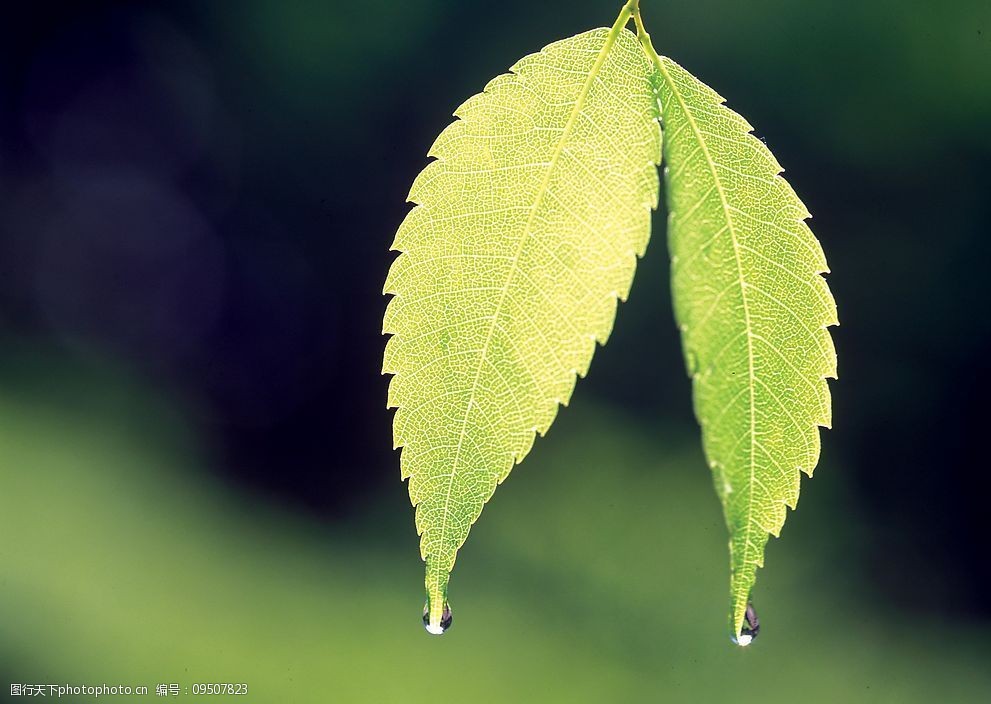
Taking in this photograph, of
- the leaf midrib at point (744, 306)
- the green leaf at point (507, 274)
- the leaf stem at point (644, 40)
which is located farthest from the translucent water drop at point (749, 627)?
the leaf stem at point (644, 40)

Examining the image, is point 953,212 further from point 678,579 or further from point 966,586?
point 678,579

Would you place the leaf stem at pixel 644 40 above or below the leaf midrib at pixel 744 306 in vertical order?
above

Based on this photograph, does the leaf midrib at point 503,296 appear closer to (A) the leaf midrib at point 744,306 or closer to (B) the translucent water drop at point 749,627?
(A) the leaf midrib at point 744,306

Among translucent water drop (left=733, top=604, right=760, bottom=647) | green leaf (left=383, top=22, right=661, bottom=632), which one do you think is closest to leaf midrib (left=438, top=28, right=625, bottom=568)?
green leaf (left=383, top=22, right=661, bottom=632)

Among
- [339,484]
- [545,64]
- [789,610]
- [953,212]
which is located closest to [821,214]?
[953,212]

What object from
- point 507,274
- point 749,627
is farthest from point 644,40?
point 749,627

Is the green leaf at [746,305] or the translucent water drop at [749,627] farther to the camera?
the translucent water drop at [749,627]
